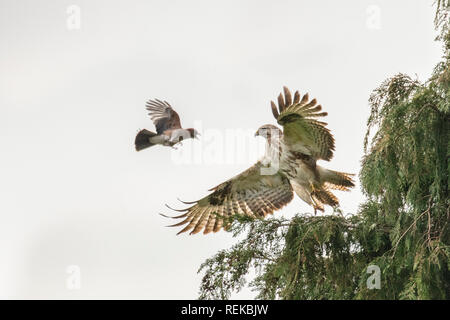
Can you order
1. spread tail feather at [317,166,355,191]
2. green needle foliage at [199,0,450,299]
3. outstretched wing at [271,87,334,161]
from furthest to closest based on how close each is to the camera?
spread tail feather at [317,166,355,191] → outstretched wing at [271,87,334,161] → green needle foliage at [199,0,450,299]

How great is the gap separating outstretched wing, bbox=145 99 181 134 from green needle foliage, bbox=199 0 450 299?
126 inches

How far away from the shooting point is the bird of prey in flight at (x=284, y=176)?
26.0 ft

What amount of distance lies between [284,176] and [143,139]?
196cm

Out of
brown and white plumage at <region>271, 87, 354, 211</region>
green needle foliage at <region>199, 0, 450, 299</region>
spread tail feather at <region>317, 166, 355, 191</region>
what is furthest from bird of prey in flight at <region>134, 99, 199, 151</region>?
green needle foliage at <region>199, 0, 450, 299</region>

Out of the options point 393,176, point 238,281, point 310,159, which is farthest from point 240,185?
point 393,176

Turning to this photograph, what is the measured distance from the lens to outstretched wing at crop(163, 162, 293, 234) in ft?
30.0

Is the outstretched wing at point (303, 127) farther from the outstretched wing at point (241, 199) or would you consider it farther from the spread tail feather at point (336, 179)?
the outstretched wing at point (241, 199)

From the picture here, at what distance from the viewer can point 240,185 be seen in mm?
9344

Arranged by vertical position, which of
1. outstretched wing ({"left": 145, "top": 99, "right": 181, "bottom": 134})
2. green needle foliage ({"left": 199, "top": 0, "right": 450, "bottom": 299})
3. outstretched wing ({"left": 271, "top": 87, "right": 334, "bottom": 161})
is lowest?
green needle foliage ({"left": 199, "top": 0, "right": 450, "bottom": 299})

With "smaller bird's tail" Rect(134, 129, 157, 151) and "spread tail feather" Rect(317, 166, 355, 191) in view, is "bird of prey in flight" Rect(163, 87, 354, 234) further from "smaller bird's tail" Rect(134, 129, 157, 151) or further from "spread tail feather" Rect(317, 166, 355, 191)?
"smaller bird's tail" Rect(134, 129, 157, 151)

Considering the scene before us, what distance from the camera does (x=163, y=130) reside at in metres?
9.10

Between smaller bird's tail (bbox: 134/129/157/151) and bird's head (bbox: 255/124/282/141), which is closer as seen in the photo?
bird's head (bbox: 255/124/282/141)
